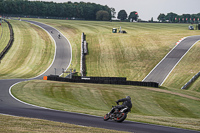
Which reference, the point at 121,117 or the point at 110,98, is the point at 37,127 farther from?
the point at 110,98

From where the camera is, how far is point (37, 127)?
53.3 feet

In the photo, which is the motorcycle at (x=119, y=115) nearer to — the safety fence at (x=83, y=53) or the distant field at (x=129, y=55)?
the distant field at (x=129, y=55)

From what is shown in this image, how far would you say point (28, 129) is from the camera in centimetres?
1562

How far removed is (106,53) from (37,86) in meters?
37.8

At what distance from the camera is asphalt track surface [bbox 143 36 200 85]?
59941 mm

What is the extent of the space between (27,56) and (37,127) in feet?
204

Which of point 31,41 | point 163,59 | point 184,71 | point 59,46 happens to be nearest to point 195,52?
point 163,59

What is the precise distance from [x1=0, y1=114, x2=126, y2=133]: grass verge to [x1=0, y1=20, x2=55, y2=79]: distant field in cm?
4100

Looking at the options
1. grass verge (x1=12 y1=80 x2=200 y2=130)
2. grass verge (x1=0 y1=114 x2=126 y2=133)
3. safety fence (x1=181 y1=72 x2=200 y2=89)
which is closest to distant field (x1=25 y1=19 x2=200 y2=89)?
safety fence (x1=181 y1=72 x2=200 y2=89)

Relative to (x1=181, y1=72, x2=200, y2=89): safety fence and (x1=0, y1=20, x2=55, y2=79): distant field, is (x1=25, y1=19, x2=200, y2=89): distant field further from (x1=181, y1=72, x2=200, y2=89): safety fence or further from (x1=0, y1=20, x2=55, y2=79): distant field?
(x1=0, y1=20, x2=55, y2=79): distant field

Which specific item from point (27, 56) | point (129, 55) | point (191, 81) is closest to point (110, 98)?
point (191, 81)

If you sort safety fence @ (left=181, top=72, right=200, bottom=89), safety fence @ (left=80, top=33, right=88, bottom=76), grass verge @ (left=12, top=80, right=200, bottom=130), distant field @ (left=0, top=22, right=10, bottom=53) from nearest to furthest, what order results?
grass verge @ (left=12, top=80, right=200, bottom=130) → safety fence @ (left=181, top=72, right=200, bottom=89) → safety fence @ (left=80, top=33, right=88, bottom=76) → distant field @ (left=0, top=22, right=10, bottom=53)

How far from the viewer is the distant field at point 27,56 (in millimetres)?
64750

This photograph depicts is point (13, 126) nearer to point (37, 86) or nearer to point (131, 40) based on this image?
point (37, 86)
